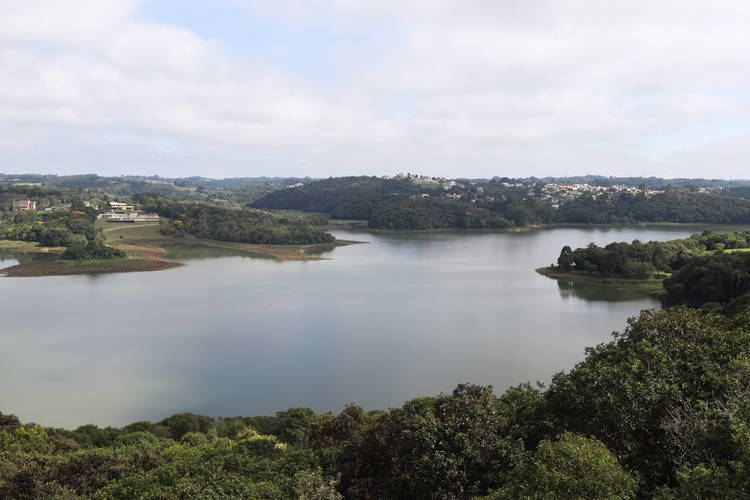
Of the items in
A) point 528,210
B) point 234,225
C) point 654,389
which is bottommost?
point 654,389

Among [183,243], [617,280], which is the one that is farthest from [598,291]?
[183,243]

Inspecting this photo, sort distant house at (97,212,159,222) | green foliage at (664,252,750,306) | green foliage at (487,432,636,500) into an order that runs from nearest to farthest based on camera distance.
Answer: green foliage at (487,432,636,500), green foliage at (664,252,750,306), distant house at (97,212,159,222)

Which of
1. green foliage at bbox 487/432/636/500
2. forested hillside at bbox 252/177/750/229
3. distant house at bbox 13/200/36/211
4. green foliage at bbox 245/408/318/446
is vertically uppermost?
forested hillside at bbox 252/177/750/229

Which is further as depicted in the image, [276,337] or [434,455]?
[276,337]

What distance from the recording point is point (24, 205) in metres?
67.6

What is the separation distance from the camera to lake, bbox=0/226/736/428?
15945 mm

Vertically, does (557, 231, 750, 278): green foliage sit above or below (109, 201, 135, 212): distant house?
below

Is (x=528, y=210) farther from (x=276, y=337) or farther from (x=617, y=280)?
(x=276, y=337)

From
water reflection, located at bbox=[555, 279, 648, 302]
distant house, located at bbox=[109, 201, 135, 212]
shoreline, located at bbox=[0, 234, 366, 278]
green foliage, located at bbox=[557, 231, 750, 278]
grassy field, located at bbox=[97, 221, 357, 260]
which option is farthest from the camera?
distant house, located at bbox=[109, 201, 135, 212]

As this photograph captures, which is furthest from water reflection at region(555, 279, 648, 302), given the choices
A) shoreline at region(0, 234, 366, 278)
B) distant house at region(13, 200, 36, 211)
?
distant house at region(13, 200, 36, 211)

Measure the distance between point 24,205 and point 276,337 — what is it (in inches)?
2484

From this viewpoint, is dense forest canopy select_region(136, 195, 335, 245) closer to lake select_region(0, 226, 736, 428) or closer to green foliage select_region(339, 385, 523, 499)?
lake select_region(0, 226, 736, 428)

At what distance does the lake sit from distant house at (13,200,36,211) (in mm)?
38874

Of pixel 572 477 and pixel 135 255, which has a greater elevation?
pixel 572 477
